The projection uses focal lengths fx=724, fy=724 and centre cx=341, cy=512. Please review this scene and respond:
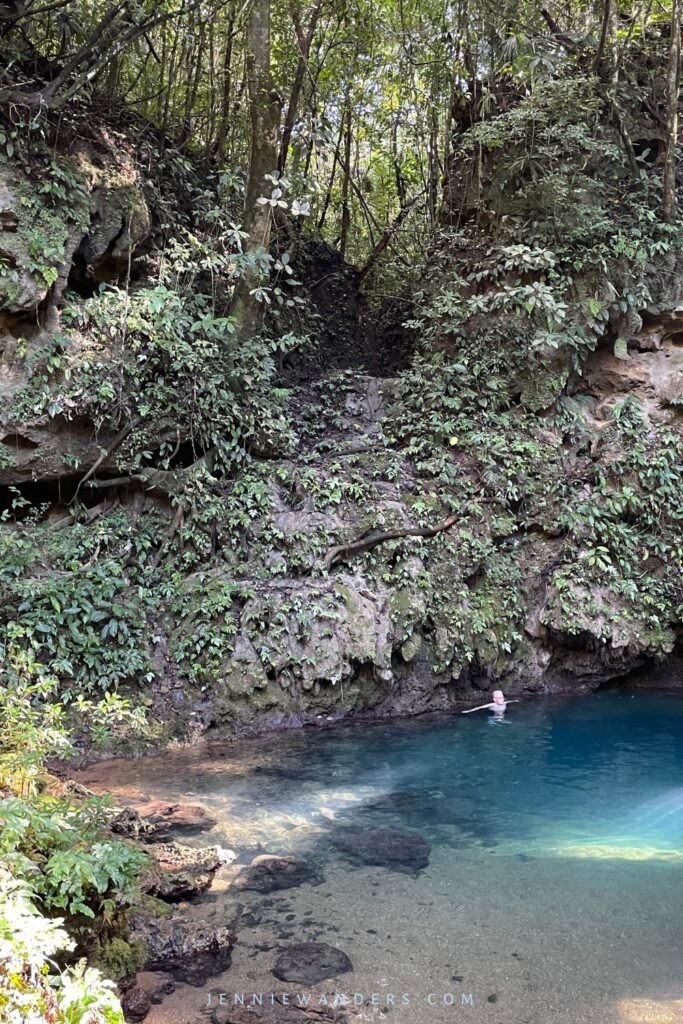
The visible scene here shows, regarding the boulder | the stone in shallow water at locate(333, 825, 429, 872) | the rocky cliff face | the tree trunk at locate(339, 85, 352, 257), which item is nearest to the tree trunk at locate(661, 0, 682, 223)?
the rocky cliff face

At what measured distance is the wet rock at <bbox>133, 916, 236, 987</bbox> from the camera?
4199 millimetres

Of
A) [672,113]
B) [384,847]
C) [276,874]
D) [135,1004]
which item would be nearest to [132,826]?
[276,874]

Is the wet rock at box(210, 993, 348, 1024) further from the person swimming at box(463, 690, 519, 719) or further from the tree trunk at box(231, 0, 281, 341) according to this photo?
the tree trunk at box(231, 0, 281, 341)

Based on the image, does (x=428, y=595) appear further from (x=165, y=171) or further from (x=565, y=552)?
(x=165, y=171)

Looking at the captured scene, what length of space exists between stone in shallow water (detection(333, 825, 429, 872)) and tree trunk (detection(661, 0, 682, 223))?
32.8ft

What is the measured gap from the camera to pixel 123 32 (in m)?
9.45

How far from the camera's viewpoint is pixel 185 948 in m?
4.36

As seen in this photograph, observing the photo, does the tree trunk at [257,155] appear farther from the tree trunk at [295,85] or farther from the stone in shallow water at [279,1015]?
the stone in shallow water at [279,1015]

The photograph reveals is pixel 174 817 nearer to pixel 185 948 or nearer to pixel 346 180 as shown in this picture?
pixel 185 948

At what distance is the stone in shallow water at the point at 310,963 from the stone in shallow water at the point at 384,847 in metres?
1.18

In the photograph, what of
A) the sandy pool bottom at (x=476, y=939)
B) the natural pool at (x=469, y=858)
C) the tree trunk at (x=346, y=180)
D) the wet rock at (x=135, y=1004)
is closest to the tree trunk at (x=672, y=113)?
the tree trunk at (x=346, y=180)

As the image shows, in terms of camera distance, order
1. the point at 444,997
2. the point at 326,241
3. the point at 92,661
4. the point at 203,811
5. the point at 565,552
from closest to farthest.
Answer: the point at 444,997
the point at 203,811
the point at 92,661
the point at 565,552
the point at 326,241

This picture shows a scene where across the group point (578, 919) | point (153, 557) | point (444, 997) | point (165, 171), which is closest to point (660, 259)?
point (165, 171)

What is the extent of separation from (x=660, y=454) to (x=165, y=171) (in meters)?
8.77
